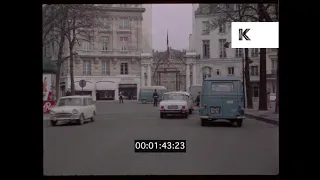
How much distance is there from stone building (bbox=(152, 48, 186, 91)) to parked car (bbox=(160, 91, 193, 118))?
0.14m

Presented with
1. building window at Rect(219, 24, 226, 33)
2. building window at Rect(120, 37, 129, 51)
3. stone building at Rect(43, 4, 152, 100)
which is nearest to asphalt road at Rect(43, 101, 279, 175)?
stone building at Rect(43, 4, 152, 100)

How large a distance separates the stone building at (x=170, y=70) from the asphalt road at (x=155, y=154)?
0.62 metres

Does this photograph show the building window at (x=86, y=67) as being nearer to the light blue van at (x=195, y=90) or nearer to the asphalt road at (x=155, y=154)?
the asphalt road at (x=155, y=154)

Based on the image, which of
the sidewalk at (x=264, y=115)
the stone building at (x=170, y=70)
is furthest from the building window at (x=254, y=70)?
the stone building at (x=170, y=70)

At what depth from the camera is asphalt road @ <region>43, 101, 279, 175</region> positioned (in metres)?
4.48

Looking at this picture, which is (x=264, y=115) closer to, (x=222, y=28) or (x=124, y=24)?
(x=222, y=28)

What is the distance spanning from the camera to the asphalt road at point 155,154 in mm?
4484

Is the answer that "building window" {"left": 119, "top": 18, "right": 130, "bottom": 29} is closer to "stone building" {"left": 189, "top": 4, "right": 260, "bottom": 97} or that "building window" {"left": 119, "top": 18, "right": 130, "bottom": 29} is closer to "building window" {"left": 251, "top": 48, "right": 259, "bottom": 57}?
"stone building" {"left": 189, "top": 4, "right": 260, "bottom": 97}

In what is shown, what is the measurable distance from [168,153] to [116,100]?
115cm

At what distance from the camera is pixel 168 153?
4.55m

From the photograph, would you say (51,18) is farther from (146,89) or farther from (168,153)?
(168,153)

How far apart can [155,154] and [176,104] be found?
0.79 metres

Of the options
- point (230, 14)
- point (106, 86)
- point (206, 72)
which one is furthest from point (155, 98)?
point (230, 14)
